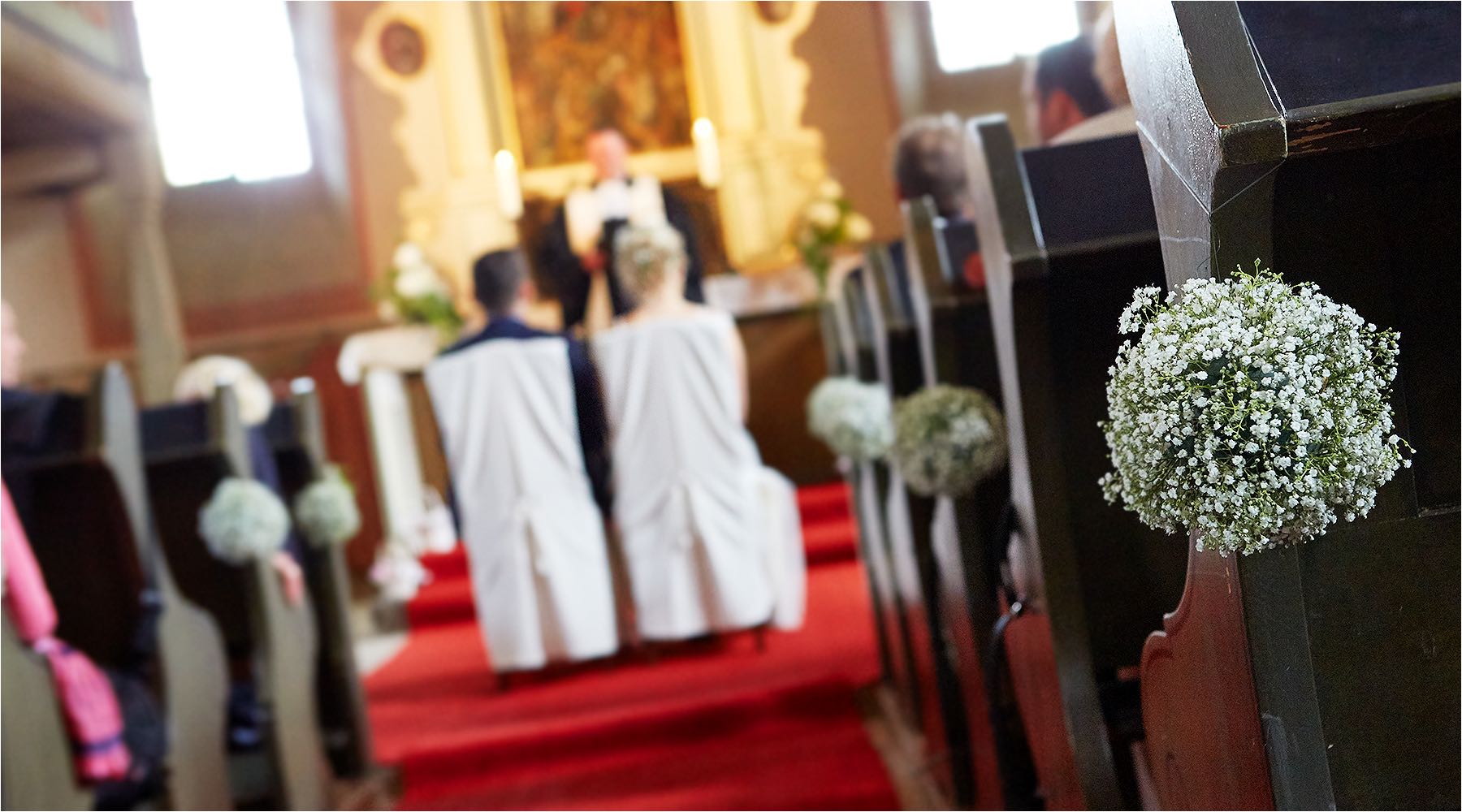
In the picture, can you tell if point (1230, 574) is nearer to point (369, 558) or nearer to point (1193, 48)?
point (1193, 48)

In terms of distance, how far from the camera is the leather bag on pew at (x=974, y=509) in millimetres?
2418

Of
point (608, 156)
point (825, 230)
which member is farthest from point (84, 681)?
point (825, 230)

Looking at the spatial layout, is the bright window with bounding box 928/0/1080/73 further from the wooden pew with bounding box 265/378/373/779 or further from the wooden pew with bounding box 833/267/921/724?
the wooden pew with bounding box 265/378/373/779

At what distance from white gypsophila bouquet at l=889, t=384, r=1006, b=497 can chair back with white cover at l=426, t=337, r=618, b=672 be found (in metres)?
2.14

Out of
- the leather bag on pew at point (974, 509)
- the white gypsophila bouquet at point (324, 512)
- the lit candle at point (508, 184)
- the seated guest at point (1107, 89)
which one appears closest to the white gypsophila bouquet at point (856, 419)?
the leather bag on pew at point (974, 509)

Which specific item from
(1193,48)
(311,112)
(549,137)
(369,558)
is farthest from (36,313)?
(1193,48)

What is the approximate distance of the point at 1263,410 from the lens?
1.09 m

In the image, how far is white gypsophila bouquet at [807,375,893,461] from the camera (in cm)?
334

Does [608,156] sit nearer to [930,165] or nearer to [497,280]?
[497,280]

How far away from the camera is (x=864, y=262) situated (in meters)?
Answer: 3.11

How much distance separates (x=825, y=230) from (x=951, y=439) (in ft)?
16.9

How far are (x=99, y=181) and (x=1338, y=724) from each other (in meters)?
8.26

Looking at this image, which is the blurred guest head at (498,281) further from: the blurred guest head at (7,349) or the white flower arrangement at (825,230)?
the white flower arrangement at (825,230)

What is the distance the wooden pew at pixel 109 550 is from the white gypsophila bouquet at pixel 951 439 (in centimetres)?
166
